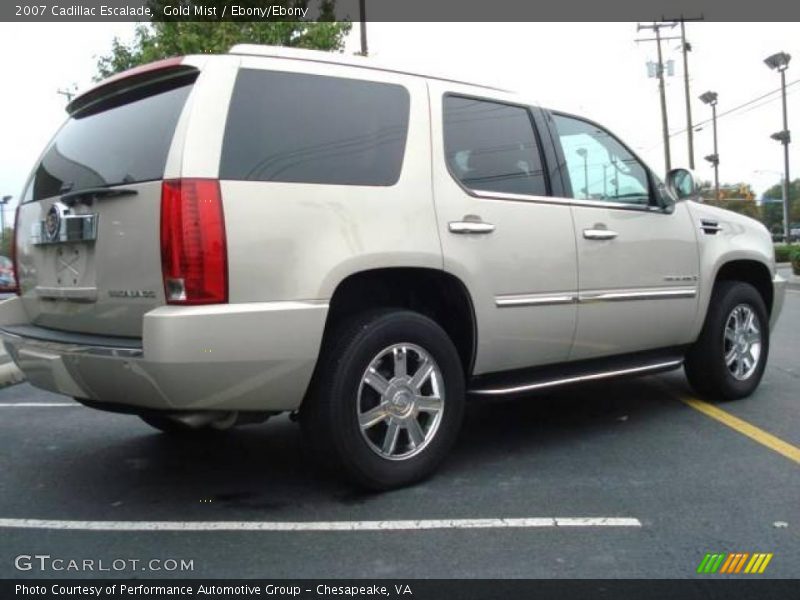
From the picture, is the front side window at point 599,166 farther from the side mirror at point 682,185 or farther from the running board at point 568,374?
the running board at point 568,374

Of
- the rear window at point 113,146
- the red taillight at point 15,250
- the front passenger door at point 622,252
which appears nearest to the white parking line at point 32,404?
the red taillight at point 15,250

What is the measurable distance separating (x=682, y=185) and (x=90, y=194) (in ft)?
12.3

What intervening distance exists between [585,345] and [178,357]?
2441 millimetres

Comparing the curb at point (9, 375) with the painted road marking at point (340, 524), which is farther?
the curb at point (9, 375)

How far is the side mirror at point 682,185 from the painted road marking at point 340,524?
265cm

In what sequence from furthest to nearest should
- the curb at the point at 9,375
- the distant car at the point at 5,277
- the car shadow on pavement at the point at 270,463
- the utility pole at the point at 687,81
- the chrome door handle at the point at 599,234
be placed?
1. the utility pole at the point at 687,81
2. the distant car at the point at 5,277
3. the curb at the point at 9,375
4. the chrome door handle at the point at 599,234
5. the car shadow on pavement at the point at 270,463

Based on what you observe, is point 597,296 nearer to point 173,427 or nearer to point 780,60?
point 173,427

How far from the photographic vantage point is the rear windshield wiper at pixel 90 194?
3311mm

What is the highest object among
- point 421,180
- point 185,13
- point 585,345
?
point 185,13

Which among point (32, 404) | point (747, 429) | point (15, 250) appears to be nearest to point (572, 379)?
point (747, 429)

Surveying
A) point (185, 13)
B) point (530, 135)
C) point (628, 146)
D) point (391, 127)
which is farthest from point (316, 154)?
point (185, 13)

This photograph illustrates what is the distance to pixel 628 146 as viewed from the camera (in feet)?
16.6

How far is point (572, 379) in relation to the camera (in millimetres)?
4453

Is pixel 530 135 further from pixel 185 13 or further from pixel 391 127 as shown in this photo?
pixel 185 13
